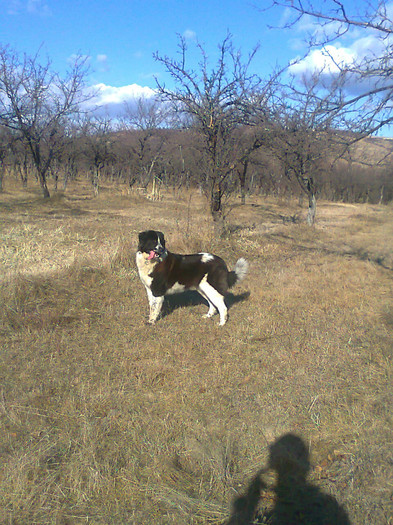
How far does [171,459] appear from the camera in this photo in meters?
3.19

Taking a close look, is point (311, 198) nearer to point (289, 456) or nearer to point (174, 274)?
point (174, 274)

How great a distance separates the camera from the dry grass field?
9.25 feet

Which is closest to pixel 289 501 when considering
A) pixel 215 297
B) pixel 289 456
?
pixel 289 456

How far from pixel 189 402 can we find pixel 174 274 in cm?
248

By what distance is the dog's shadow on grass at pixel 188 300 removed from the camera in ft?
22.8

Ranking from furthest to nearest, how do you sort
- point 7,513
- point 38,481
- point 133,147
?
point 133,147
point 38,481
point 7,513

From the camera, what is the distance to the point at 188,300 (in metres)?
7.42

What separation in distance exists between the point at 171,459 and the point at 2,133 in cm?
3551

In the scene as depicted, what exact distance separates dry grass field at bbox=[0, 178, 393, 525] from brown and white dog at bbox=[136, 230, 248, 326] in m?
0.41

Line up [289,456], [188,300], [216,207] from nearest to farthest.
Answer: [289,456], [188,300], [216,207]

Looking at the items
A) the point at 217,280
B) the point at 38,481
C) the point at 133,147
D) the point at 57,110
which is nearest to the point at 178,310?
the point at 217,280

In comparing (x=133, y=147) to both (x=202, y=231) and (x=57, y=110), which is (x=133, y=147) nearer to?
(x=57, y=110)

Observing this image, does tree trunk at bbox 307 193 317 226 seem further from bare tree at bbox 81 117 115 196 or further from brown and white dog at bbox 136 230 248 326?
bare tree at bbox 81 117 115 196

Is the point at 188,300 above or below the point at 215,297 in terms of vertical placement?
below
